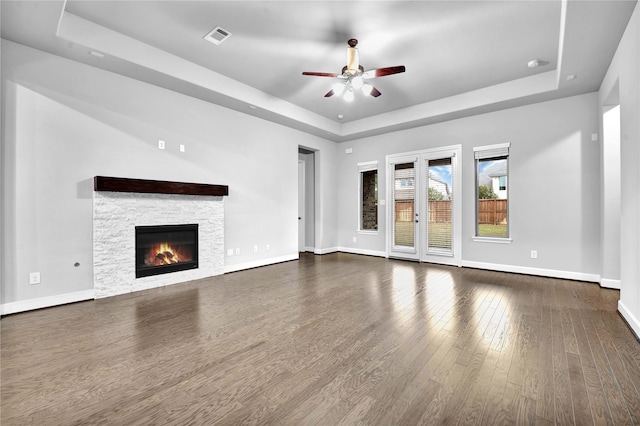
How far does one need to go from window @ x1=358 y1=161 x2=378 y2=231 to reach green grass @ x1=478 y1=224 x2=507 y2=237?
2352mm

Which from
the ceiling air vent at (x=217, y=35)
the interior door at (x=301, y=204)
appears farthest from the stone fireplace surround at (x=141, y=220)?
the interior door at (x=301, y=204)

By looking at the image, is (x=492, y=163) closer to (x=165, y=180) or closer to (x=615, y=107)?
(x=615, y=107)

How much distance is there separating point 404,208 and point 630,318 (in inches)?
162

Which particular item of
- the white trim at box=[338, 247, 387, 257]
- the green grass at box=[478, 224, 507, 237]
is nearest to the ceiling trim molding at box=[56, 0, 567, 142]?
the green grass at box=[478, 224, 507, 237]

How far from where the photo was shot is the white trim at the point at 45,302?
309 cm

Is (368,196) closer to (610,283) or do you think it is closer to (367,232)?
(367,232)

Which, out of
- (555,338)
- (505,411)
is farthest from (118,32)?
(555,338)

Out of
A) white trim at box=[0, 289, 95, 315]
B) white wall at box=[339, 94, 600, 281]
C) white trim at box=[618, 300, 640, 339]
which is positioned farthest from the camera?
white wall at box=[339, 94, 600, 281]

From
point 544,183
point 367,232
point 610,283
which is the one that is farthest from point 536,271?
point 367,232

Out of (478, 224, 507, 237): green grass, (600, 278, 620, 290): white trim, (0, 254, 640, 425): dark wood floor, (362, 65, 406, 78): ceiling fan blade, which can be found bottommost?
(0, 254, 640, 425): dark wood floor

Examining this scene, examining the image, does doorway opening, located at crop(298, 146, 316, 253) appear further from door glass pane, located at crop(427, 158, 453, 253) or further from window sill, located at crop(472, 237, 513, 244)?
window sill, located at crop(472, 237, 513, 244)

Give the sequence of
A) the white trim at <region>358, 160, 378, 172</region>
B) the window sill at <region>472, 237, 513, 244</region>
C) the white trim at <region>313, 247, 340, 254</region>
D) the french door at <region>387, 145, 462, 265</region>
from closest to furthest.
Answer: the window sill at <region>472, 237, 513, 244</region>, the french door at <region>387, 145, 462, 265</region>, the white trim at <region>358, 160, 378, 172</region>, the white trim at <region>313, 247, 340, 254</region>

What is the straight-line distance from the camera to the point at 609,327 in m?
2.74

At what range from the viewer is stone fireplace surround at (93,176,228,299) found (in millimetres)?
3684
